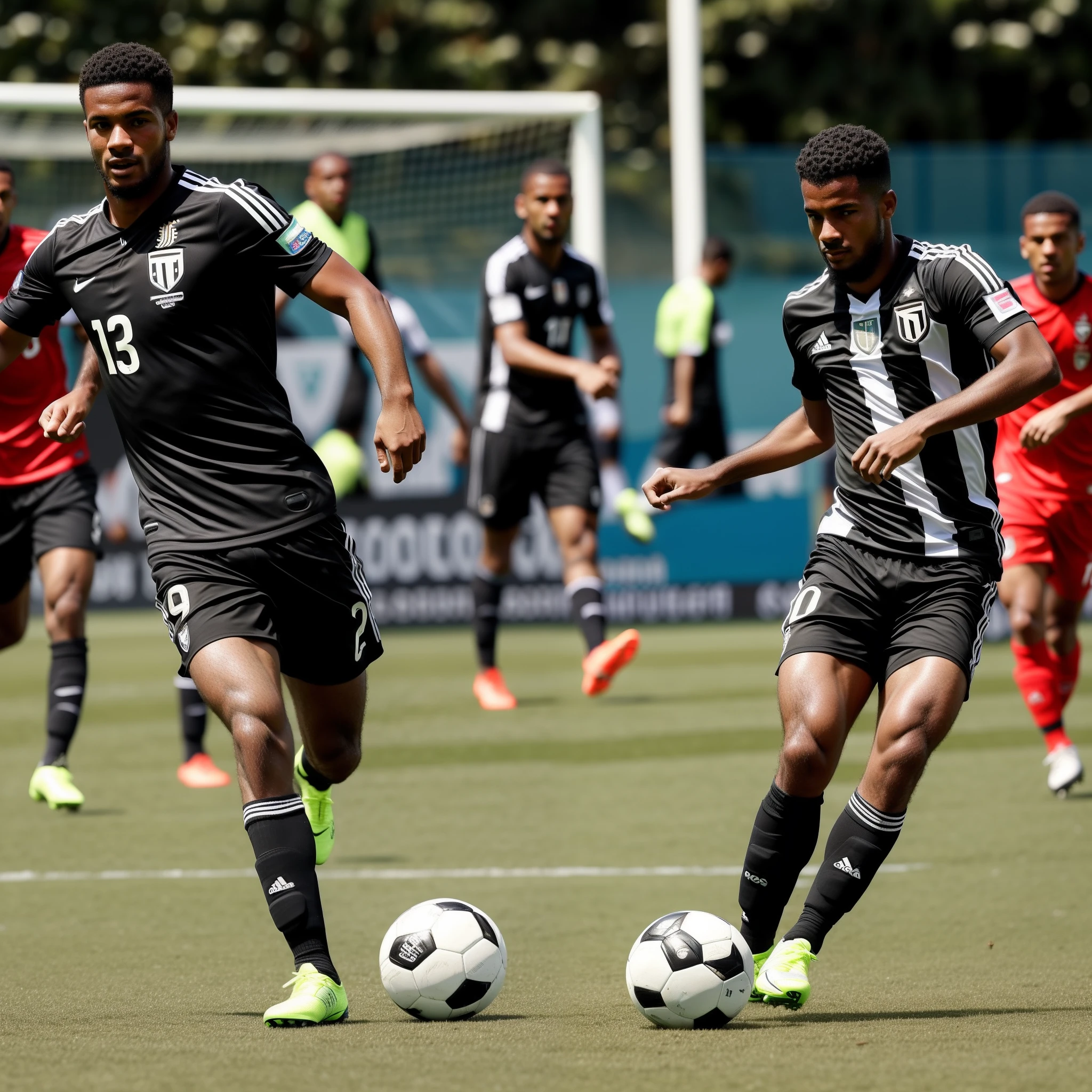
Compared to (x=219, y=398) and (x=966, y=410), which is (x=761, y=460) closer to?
(x=966, y=410)

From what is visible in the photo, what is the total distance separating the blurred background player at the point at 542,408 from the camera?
403 inches

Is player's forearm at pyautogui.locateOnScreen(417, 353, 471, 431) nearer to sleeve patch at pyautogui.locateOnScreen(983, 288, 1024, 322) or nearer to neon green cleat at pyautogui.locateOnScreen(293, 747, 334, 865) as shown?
neon green cleat at pyautogui.locateOnScreen(293, 747, 334, 865)

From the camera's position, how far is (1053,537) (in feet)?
28.3

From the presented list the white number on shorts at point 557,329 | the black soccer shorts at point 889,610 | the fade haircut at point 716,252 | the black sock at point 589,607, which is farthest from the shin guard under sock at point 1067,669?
the fade haircut at point 716,252

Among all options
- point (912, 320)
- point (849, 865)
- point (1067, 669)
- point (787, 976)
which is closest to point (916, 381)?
point (912, 320)

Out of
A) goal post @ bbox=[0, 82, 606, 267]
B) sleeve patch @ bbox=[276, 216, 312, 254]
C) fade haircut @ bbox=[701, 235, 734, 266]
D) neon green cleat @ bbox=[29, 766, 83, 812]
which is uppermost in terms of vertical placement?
goal post @ bbox=[0, 82, 606, 267]

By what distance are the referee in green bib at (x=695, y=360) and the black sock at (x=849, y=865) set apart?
10.1 metres

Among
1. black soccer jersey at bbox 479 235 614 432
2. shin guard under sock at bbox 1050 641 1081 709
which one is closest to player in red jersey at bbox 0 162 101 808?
black soccer jersey at bbox 479 235 614 432

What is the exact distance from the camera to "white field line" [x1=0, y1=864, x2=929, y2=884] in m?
6.82

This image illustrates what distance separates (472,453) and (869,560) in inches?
233

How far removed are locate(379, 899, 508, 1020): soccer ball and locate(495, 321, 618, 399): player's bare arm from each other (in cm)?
465

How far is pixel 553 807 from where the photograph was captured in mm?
8172

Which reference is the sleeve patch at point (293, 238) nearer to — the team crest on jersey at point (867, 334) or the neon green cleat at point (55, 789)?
the team crest on jersey at point (867, 334)

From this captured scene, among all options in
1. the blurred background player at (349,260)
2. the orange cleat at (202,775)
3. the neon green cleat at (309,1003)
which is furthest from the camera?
the blurred background player at (349,260)
